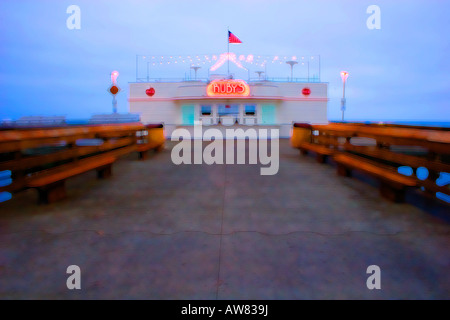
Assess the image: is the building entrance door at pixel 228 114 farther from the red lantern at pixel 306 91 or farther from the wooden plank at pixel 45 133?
the wooden plank at pixel 45 133

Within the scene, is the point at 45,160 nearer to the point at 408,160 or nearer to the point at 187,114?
the point at 408,160

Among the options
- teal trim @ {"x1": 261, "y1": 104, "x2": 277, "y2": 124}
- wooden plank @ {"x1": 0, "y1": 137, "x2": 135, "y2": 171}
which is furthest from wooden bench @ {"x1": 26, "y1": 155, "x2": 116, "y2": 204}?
teal trim @ {"x1": 261, "y1": 104, "x2": 277, "y2": 124}

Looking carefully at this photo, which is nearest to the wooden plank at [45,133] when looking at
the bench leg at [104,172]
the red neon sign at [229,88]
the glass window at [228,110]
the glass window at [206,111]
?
the bench leg at [104,172]

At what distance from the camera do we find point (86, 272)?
11.2 feet

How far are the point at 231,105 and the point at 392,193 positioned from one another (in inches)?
704

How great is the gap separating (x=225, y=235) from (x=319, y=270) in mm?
1399

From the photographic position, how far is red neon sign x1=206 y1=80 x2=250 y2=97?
2120 centimetres

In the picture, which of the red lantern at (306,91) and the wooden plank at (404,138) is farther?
the red lantern at (306,91)

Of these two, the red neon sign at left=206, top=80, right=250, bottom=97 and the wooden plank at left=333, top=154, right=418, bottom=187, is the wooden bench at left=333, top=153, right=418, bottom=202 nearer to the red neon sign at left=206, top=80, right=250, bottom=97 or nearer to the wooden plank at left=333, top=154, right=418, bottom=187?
the wooden plank at left=333, top=154, right=418, bottom=187

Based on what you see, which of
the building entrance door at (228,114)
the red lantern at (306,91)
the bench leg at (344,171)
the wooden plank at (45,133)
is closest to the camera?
the wooden plank at (45,133)

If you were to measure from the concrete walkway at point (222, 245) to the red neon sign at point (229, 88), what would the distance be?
1493 cm

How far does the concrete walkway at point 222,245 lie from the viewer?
3.12 m
